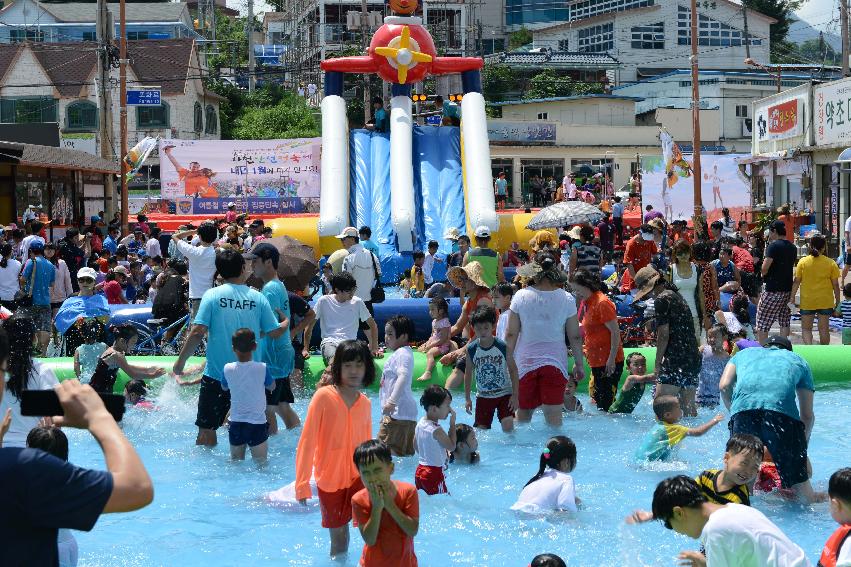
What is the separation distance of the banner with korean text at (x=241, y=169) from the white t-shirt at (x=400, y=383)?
81.4 feet

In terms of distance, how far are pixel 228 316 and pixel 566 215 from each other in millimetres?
10298

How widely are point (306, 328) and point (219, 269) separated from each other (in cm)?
223

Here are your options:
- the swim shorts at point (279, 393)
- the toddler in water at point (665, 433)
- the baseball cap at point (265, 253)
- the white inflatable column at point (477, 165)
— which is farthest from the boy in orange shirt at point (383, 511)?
the white inflatable column at point (477, 165)

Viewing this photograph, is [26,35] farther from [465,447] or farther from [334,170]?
[465,447]

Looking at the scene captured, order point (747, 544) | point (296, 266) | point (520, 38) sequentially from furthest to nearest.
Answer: point (520, 38), point (296, 266), point (747, 544)

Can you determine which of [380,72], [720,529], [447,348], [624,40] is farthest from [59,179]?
[624,40]

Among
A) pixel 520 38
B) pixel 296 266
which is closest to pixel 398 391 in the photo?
pixel 296 266

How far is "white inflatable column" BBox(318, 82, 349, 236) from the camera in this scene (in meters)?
19.4

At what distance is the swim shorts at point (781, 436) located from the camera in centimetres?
676

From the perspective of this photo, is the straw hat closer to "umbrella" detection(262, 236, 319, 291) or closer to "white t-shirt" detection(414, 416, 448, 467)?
"umbrella" detection(262, 236, 319, 291)

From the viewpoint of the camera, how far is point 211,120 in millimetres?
53844

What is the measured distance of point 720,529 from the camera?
163 inches

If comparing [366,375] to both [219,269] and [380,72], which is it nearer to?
[219,269]

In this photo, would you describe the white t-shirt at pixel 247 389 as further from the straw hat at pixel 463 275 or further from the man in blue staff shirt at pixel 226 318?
the straw hat at pixel 463 275
